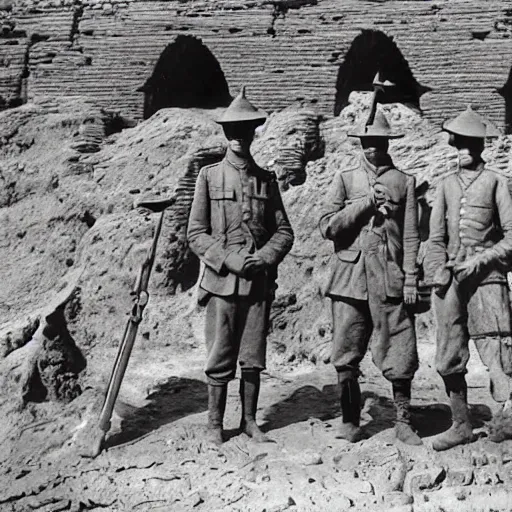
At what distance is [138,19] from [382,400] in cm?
652

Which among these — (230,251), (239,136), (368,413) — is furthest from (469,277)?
(239,136)

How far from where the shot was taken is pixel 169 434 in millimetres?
7816

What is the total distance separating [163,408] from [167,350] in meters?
1.74

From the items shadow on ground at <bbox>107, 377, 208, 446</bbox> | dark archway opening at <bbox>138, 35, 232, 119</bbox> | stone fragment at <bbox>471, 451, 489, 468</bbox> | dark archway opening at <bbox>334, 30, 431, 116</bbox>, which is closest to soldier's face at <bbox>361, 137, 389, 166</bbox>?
stone fragment at <bbox>471, 451, 489, 468</bbox>

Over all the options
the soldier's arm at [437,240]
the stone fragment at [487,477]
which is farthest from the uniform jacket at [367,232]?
the stone fragment at [487,477]

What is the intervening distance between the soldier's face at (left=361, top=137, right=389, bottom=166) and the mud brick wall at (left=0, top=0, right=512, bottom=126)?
4734 millimetres

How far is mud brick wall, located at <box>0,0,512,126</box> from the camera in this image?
12141mm

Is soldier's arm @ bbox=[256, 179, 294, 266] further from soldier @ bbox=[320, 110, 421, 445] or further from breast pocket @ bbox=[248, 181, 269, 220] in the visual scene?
soldier @ bbox=[320, 110, 421, 445]

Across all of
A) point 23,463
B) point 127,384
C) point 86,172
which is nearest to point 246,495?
point 23,463

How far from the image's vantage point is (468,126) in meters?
7.39

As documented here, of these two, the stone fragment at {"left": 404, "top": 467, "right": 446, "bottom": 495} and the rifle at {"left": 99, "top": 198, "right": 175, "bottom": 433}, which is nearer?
the stone fragment at {"left": 404, "top": 467, "right": 446, "bottom": 495}

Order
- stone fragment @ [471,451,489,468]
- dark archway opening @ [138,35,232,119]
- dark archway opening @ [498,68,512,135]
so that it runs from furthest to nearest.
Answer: dark archway opening @ [138,35,232,119] < dark archway opening @ [498,68,512,135] < stone fragment @ [471,451,489,468]

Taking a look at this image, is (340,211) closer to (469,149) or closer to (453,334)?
(469,149)

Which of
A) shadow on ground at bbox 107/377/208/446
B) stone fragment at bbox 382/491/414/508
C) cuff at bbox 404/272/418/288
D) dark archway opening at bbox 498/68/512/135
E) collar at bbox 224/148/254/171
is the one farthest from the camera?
dark archway opening at bbox 498/68/512/135
